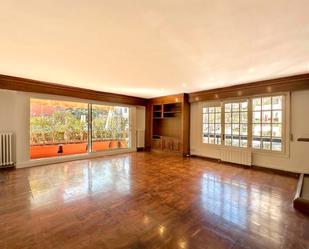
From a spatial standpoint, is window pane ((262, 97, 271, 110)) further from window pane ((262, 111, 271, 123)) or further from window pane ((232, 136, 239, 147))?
window pane ((232, 136, 239, 147))

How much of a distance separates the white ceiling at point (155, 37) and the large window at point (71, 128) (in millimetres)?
2378

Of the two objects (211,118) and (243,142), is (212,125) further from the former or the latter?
(243,142)

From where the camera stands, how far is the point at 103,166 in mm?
4887

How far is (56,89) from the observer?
511 centimetres

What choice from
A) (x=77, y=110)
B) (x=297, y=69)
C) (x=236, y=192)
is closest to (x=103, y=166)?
(x=77, y=110)

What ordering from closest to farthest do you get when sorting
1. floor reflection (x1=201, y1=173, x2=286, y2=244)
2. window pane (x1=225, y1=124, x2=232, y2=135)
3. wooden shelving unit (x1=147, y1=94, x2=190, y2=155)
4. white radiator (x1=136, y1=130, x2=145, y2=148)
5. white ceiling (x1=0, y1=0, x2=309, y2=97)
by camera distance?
white ceiling (x1=0, y1=0, x2=309, y2=97) → floor reflection (x1=201, y1=173, x2=286, y2=244) → window pane (x1=225, y1=124, x2=232, y2=135) → wooden shelving unit (x1=147, y1=94, x2=190, y2=155) → white radiator (x1=136, y1=130, x2=145, y2=148)

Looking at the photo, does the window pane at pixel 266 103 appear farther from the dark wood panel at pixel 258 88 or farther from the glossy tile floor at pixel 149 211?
the glossy tile floor at pixel 149 211

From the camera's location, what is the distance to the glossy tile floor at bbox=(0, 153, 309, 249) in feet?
5.98

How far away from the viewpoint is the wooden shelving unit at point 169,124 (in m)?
6.39

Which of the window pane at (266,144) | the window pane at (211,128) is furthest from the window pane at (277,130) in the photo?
the window pane at (211,128)

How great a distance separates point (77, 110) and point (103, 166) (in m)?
2.70

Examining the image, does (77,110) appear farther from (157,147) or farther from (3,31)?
(3,31)

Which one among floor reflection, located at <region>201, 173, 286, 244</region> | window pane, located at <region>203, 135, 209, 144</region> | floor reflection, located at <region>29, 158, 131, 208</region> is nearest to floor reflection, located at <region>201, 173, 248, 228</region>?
floor reflection, located at <region>201, 173, 286, 244</region>

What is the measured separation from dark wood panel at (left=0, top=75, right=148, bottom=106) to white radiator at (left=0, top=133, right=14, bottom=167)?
1286mm
